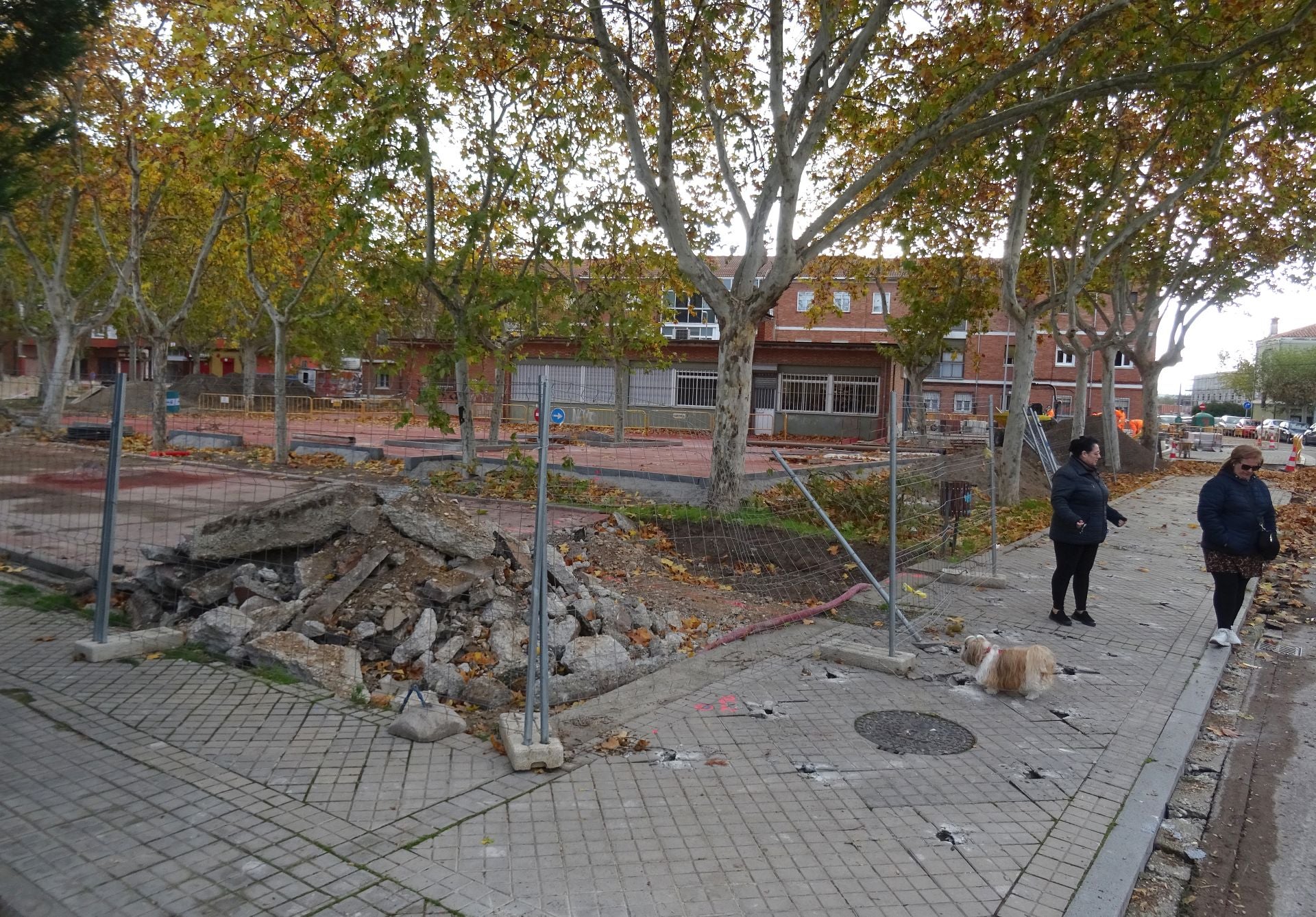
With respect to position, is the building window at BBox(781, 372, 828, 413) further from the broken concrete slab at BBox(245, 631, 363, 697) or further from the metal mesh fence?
the broken concrete slab at BBox(245, 631, 363, 697)

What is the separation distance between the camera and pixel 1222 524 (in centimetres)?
699

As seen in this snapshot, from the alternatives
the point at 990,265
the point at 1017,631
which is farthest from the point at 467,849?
the point at 990,265

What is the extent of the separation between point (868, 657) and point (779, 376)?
98.3ft

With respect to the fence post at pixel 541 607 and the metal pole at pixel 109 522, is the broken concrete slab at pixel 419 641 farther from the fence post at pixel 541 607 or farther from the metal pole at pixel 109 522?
the metal pole at pixel 109 522

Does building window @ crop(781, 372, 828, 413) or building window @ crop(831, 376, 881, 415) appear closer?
building window @ crop(831, 376, 881, 415)

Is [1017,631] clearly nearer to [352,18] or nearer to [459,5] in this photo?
[459,5]

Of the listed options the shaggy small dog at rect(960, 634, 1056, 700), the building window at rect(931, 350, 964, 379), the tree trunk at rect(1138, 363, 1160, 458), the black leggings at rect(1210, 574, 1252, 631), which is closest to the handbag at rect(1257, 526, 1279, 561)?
the black leggings at rect(1210, 574, 1252, 631)

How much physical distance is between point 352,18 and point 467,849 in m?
11.5

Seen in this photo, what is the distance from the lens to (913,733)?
5.04 metres

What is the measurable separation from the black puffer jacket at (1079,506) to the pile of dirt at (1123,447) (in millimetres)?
18950

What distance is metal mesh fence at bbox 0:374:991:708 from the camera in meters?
5.84

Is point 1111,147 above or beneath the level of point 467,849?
above

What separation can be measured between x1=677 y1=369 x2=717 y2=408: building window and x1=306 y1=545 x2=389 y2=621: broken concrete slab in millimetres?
27279

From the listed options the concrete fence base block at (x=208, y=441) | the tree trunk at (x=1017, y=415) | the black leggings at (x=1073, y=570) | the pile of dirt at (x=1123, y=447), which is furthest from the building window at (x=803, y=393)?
the black leggings at (x=1073, y=570)
